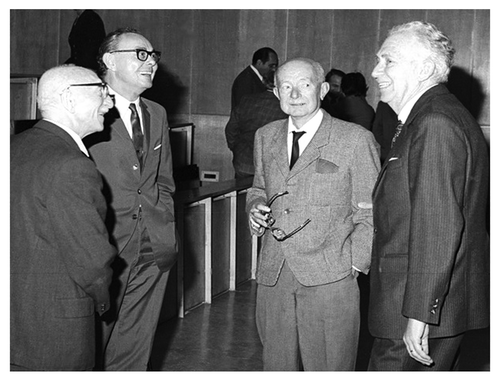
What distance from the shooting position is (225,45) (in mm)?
9961

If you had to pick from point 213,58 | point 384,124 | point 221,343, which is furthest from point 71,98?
point 213,58

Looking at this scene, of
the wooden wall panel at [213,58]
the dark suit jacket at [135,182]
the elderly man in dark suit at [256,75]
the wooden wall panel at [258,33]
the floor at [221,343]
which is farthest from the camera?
the wooden wall panel at [213,58]

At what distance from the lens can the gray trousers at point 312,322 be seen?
3.01 m

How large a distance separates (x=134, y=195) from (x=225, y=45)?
694 centimetres

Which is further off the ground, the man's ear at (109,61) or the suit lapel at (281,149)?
the man's ear at (109,61)

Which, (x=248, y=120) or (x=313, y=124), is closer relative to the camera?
(x=313, y=124)

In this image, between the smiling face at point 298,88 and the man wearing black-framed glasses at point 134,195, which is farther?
the man wearing black-framed glasses at point 134,195

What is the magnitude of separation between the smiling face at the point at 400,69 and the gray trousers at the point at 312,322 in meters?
0.86

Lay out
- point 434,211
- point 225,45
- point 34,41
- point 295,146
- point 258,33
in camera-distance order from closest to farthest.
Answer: point 434,211 < point 295,146 < point 258,33 < point 225,45 < point 34,41

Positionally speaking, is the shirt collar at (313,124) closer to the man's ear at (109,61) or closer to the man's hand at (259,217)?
the man's hand at (259,217)

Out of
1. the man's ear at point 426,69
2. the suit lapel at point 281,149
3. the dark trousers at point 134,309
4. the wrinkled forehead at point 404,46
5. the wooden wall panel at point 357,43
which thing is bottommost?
the dark trousers at point 134,309

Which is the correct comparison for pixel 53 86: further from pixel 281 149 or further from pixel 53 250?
pixel 281 149

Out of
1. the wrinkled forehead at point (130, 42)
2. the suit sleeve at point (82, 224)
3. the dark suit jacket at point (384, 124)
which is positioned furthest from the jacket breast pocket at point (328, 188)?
the dark suit jacket at point (384, 124)
